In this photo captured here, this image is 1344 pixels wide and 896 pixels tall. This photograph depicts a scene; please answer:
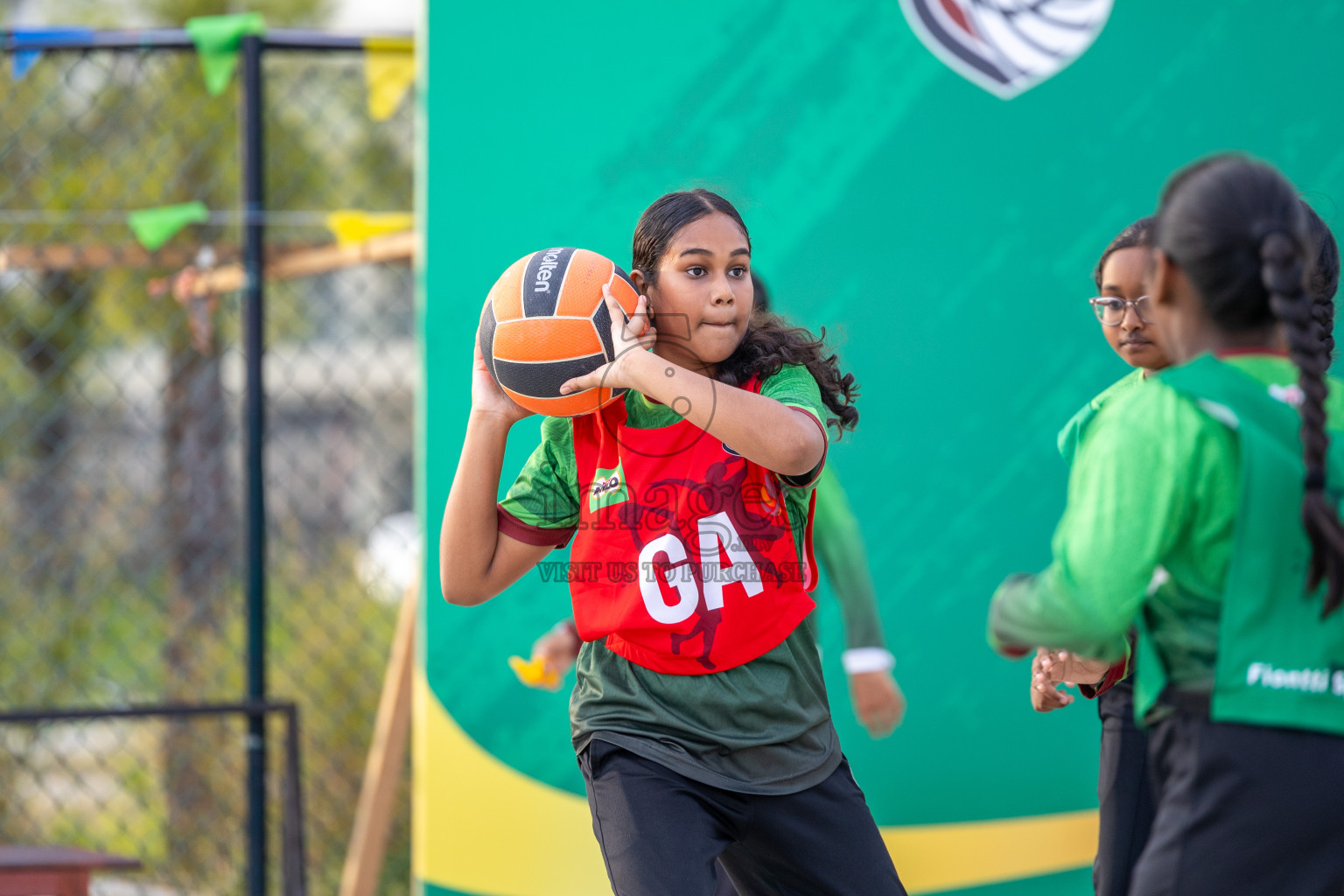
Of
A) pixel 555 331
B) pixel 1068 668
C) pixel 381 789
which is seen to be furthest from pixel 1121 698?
pixel 381 789

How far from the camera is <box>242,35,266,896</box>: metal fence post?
381 centimetres

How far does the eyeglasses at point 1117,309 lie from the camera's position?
2.57 meters

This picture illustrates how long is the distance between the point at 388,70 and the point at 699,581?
96.0 inches

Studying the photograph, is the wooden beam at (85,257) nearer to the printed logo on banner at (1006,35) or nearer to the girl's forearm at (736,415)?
the printed logo on banner at (1006,35)

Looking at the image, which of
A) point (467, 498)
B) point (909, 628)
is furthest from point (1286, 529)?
point (909, 628)

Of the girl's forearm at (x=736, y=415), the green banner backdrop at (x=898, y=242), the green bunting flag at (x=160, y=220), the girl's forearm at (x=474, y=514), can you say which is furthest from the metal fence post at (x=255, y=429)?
the girl's forearm at (x=736, y=415)

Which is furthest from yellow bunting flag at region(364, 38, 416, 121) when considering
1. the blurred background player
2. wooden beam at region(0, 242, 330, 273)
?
the blurred background player

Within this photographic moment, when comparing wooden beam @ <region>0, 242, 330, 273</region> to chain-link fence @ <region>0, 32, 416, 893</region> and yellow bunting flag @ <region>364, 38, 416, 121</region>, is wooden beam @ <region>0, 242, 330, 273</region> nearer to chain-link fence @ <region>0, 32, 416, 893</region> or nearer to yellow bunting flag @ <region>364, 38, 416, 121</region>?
chain-link fence @ <region>0, 32, 416, 893</region>

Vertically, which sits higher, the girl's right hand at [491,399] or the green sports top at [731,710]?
the girl's right hand at [491,399]

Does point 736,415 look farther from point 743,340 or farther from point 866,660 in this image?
point 866,660

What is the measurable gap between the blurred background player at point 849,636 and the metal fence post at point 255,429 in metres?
0.92

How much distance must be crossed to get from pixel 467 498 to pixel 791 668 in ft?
2.27

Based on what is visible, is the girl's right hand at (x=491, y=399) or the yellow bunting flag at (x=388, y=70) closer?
the girl's right hand at (x=491, y=399)

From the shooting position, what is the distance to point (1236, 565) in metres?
1.62
